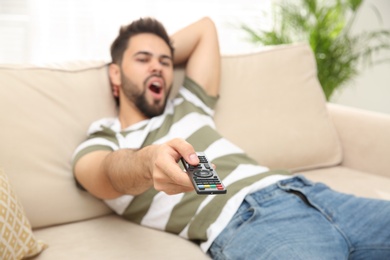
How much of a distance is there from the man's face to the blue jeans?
0.45 m


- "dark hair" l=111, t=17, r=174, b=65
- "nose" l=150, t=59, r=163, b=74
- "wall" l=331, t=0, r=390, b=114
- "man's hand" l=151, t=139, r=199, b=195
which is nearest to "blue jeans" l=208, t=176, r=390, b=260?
"man's hand" l=151, t=139, r=199, b=195

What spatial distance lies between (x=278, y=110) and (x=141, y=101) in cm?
58

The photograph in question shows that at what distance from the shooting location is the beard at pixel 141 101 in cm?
164

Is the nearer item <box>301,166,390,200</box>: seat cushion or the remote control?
the remote control

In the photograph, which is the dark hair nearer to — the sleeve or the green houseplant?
the sleeve

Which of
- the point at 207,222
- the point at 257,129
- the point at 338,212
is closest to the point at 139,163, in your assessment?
the point at 207,222

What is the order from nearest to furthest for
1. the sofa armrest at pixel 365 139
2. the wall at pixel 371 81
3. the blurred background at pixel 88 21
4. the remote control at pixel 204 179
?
the remote control at pixel 204 179 < the sofa armrest at pixel 365 139 < the blurred background at pixel 88 21 < the wall at pixel 371 81

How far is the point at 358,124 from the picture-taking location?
209cm

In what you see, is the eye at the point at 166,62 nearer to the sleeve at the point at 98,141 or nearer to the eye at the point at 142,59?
the eye at the point at 142,59

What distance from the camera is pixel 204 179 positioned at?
0.98 m

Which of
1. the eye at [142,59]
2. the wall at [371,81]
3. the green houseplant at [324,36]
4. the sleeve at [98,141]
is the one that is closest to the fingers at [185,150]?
the sleeve at [98,141]

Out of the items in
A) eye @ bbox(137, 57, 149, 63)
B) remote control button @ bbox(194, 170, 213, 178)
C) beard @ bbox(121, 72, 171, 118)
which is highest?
eye @ bbox(137, 57, 149, 63)

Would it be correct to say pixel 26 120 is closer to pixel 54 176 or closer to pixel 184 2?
pixel 54 176

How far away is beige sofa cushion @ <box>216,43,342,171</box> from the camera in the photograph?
1889 millimetres
